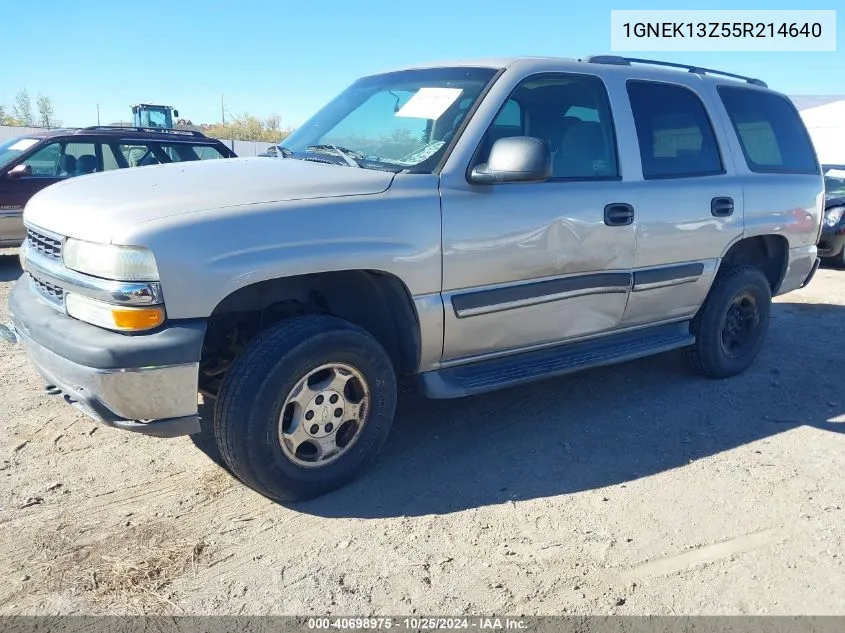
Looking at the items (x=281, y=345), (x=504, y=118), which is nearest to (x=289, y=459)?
(x=281, y=345)

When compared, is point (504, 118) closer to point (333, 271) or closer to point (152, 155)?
point (333, 271)

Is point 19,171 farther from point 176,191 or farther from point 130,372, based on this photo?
point 130,372

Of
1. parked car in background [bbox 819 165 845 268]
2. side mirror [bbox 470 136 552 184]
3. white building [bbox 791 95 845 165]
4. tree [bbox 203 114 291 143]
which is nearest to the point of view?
side mirror [bbox 470 136 552 184]

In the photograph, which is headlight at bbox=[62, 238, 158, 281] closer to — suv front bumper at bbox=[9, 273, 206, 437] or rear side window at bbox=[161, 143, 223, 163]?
suv front bumper at bbox=[9, 273, 206, 437]

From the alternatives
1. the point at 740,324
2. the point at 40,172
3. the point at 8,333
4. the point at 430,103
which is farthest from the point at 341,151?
the point at 40,172

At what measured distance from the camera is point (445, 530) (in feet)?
9.69

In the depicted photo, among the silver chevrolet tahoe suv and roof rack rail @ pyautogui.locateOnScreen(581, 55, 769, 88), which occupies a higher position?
roof rack rail @ pyautogui.locateOnScreen(581, 55, 769, 88)

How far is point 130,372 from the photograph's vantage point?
2.60 m

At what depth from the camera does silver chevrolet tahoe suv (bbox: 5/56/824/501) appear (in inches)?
106

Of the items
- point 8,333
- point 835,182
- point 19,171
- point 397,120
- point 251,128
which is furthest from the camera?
point 251,128

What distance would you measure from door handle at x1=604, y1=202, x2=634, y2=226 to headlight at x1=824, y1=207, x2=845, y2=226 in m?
7.20

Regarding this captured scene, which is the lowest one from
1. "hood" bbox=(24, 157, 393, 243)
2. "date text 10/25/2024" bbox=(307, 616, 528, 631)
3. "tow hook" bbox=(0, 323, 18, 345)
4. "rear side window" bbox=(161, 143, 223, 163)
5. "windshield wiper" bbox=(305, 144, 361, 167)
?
"date text 10/25/2024" bbox=(307, 616, 528, 631)

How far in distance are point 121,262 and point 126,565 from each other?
3.69 ft

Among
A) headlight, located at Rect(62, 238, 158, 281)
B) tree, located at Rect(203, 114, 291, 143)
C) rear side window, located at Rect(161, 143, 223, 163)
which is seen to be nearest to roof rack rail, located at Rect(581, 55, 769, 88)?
headlight, located at Rect(62, 238, 158, 281)
